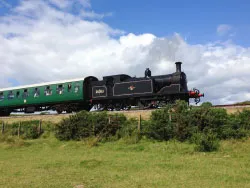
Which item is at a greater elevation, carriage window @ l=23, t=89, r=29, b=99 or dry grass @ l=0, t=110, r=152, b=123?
carriage window @ l=23, t=89, r=29, b=99

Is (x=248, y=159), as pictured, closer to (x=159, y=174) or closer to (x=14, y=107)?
(x=159, y=174)

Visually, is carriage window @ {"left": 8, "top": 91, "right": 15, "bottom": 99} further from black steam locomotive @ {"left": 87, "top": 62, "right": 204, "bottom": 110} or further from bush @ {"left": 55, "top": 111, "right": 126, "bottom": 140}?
bush @ {"left": 55, "top": 111, "right": 126, "bottom": 140}

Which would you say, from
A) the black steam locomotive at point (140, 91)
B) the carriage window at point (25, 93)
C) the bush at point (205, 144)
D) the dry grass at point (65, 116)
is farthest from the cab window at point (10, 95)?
the bush at point (205, 144)

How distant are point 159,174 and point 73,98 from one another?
17.0 metres

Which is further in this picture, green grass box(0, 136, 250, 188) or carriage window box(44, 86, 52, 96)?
carriage window box(44, 86, 52, 96)

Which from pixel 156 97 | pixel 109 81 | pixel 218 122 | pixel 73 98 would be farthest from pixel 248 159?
pixel 73 98

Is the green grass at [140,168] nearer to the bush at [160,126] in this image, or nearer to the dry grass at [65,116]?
the bush at [160,126]

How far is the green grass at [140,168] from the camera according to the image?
8.30 meters

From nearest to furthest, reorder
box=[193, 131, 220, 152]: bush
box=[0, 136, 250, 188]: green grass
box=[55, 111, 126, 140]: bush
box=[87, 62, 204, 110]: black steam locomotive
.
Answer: box=[0, 136, 250, 188]: green grass < box=[193, 131, 220, 152]: bush < box=[55, 111, 126, 140]: bush < box=[87, 62, 204, 110]: black steam locomotive

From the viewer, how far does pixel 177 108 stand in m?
17.1

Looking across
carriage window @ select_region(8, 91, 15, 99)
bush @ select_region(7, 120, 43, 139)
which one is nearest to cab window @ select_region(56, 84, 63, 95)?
bush @ select_region(7, 120, 43, 139)

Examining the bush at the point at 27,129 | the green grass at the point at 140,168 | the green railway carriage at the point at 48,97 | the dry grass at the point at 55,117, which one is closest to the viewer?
the green grass at the point at 140,168

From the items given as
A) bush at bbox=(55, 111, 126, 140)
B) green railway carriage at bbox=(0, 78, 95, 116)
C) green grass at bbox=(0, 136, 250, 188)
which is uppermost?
green railway carriage at bbox=(0, 78, 95, 116)

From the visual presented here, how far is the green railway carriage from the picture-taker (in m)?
25.0
